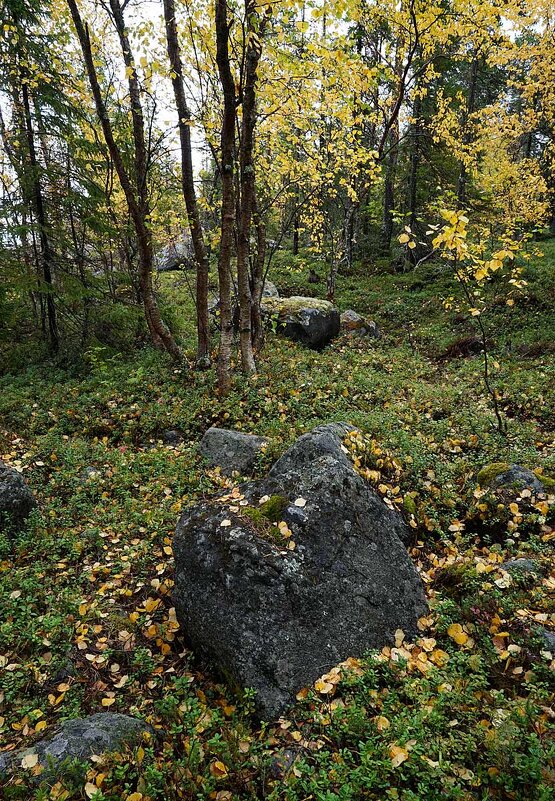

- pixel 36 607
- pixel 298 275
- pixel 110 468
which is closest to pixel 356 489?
pixel 36 607

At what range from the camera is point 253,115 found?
8430 mm

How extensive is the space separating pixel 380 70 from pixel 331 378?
594 cm

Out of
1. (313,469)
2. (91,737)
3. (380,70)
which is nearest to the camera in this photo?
(91,737)

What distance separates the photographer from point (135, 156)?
1073 centimetres

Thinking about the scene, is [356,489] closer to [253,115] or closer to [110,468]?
[110,468]

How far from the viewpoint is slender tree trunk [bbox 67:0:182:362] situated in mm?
8672

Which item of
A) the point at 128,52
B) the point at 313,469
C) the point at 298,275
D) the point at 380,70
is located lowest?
the point at 313,469

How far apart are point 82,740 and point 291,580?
76.8 inches

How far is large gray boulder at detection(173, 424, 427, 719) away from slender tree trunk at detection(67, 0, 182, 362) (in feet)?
23.8

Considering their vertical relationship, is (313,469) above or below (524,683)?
above

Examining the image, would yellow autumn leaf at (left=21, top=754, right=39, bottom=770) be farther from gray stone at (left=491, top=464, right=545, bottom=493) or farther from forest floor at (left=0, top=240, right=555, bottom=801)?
gray stone at (left=491, top=464, right=545, bottom=493)

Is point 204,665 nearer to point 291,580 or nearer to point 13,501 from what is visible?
point 291,580

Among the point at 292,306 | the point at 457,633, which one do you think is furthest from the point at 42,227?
the point at 457,633

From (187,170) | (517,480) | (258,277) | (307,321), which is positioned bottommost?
→ (517,480)
